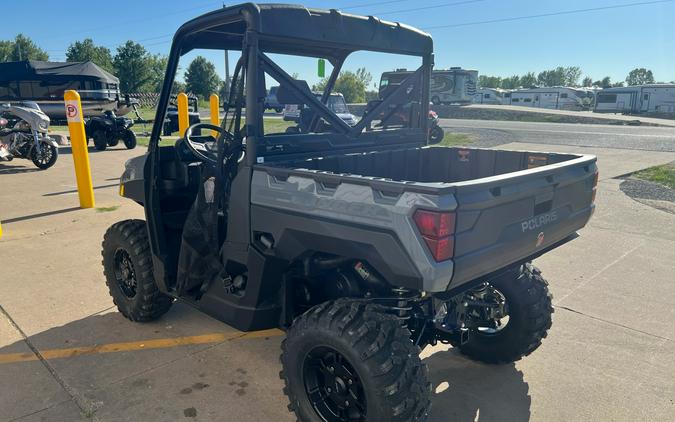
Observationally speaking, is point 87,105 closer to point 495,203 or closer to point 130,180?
point 130,180

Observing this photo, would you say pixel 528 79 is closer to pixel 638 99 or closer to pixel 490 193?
pixel 638 99

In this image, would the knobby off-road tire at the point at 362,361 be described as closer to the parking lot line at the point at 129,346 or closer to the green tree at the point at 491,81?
the parking lot line at the point at 129,346

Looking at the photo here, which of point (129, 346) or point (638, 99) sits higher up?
point (638, 99)

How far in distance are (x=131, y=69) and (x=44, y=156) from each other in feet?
Answer: 167

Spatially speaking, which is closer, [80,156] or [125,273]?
[125,273]

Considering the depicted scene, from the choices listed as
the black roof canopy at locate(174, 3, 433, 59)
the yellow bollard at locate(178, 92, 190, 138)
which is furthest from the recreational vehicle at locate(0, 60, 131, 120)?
the black roof canopy at locate(174, 3, 433, 59)

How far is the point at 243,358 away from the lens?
11.7 feet

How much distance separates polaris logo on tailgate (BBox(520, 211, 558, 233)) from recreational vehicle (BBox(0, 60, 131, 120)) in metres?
20.8

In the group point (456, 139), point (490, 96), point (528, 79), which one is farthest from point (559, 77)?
point (456, 139)

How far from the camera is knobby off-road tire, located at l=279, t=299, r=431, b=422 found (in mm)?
2332

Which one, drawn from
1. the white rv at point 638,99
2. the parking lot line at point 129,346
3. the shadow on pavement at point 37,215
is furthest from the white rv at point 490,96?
the parking lot line at point 129,346

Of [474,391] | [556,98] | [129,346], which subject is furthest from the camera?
[556,98]

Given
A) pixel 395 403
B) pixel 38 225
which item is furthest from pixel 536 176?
pixel 38 225

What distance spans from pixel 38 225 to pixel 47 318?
132 inches
